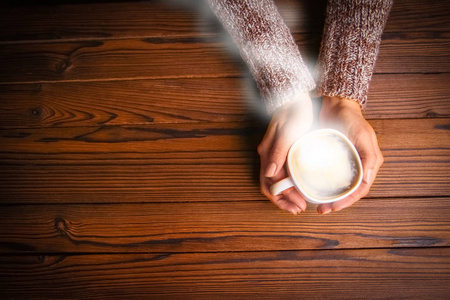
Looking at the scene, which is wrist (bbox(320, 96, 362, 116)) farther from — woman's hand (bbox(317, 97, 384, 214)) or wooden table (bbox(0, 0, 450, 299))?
wooden table (bbox(0, 0, 450, 299))

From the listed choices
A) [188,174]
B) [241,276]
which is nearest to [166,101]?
[188,174]

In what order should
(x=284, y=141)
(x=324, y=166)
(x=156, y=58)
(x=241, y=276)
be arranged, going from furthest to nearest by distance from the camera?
(x=156, y=58) < (x=241, y=276) < (x=284, y=141) < (x=324, y=166)

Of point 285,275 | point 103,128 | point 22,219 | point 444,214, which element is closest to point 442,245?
point 444,214

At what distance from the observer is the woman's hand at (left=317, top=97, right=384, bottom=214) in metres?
0.68

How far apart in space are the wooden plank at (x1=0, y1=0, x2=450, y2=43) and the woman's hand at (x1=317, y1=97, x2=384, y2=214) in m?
0.33

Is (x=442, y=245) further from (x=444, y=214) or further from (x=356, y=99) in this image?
(x=356, y=99)

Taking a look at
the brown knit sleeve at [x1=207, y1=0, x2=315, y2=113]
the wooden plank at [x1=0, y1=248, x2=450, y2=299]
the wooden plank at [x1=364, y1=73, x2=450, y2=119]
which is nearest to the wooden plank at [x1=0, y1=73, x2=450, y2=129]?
the wooden plank at [x1=364, y1=73, x2=450, y2=119]

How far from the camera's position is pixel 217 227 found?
82cm

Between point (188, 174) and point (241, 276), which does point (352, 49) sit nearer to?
point (188, 174)

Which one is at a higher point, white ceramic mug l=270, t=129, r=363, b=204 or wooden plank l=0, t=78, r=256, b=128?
wooden plank l=0, t=78, r=256, b=128

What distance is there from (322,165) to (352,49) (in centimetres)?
33

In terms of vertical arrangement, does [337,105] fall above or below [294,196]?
above

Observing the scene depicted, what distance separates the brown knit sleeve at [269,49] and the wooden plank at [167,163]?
0.16 meters

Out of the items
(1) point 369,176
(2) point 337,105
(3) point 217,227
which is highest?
(2) point 337,105
